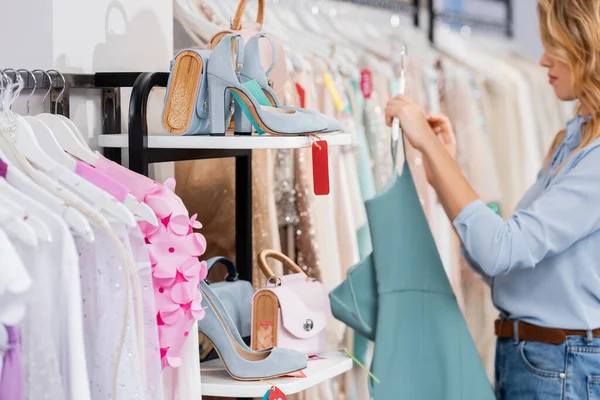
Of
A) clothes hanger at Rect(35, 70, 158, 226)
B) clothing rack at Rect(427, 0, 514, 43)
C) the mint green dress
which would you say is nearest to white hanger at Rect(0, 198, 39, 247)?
clothes hanger at Rect(35, 70, 158, 226)

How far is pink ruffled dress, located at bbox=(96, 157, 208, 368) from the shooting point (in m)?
1.39

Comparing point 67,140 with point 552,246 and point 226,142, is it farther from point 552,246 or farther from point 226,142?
point 552,246

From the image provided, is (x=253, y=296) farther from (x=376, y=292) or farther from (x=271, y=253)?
(x=376, y=292)

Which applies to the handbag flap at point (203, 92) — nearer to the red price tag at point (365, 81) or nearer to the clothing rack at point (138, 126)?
the clothing rack at point (138, 126)

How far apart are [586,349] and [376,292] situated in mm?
453

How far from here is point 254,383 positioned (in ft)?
5.20

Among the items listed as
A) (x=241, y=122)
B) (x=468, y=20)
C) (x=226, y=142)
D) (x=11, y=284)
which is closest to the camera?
(x=11, y=284)

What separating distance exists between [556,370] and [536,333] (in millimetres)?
89

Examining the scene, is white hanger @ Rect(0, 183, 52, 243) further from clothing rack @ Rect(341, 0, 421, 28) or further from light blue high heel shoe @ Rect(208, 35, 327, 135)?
clothing rack @ Rect(341, 0, 421, 28)

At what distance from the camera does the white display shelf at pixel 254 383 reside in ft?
5.14

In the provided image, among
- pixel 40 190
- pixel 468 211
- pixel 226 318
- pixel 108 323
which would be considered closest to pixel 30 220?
pixel 40 190

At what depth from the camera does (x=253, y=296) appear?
1720 millimetres

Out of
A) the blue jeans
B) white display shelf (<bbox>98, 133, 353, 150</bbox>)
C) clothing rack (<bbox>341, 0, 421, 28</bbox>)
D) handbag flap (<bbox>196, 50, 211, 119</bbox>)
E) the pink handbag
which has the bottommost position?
the blue jeans

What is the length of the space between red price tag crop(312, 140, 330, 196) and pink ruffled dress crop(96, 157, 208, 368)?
0.28 m
